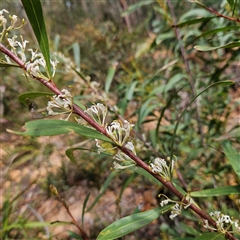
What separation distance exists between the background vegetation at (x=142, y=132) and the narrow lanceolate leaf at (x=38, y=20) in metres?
0.13

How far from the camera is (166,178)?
0.57m

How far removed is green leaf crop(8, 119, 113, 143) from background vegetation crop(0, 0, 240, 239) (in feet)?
0.18

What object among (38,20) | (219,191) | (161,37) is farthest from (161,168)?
(161,37)

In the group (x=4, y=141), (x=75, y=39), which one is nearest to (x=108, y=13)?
(x=75, y=39)

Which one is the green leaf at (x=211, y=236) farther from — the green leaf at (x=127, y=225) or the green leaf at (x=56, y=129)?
the green leaf at (x=56, y=129)

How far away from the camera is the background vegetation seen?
1222 millimetres

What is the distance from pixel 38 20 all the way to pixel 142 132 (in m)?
1.34

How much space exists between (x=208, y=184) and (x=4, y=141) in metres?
2.39

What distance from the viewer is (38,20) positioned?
0.52 meters

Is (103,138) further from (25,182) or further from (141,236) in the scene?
(25,182)

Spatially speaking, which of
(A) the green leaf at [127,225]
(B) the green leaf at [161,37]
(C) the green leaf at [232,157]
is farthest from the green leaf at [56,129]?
(B) the green leaf at [161,37]

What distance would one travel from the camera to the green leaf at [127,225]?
558 mm

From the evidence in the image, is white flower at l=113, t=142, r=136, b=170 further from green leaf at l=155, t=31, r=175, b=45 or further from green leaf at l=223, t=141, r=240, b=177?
green leaf at l=155, t=31, r=175, b=45

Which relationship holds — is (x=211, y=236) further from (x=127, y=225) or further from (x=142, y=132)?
(x=142, y=132)
